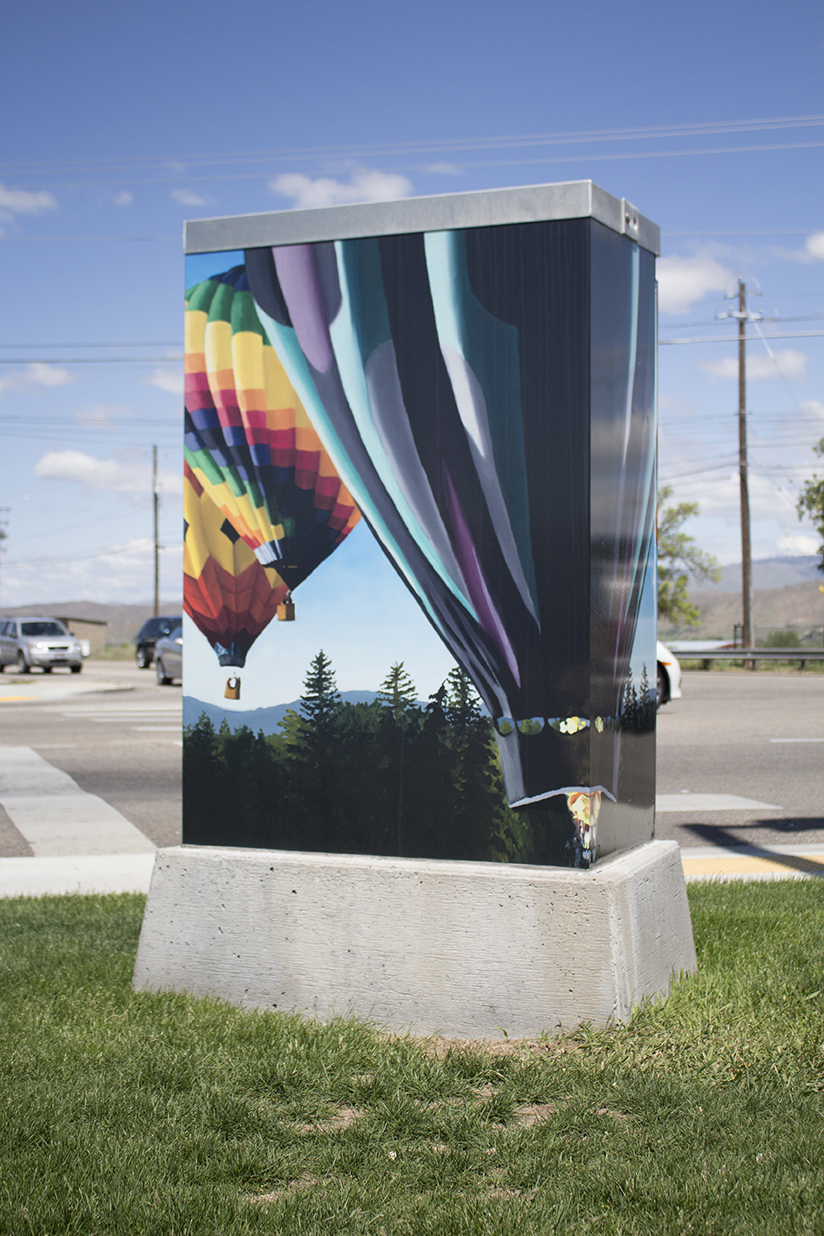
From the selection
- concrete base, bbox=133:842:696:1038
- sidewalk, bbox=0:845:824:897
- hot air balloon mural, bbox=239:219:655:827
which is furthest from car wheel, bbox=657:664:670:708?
hot air balloon mural, bbox=239:219:655:827

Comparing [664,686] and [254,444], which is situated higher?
[254,444]

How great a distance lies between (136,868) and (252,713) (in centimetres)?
336

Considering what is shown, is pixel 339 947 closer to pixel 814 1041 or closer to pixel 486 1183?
pixel 486 1183

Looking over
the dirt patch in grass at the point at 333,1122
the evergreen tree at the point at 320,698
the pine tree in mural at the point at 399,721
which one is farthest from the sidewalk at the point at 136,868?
the dirt patch in grass at the point at 333,1122

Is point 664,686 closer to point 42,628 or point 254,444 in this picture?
point 254,444

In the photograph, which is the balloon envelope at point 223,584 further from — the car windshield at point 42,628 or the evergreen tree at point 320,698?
the car windshield at point 42,628

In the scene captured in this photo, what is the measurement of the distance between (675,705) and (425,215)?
16.2 metres

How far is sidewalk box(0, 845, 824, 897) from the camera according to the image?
6688 millimetres

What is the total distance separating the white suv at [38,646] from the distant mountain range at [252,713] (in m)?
32.3

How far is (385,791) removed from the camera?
13.5ft

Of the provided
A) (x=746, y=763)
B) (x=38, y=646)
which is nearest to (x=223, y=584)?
(x=746, y=763)

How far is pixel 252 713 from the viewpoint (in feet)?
14.2

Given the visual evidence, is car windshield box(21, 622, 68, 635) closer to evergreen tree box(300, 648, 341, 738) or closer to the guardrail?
the guardrail

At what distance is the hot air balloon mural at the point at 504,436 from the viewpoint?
153 inches
